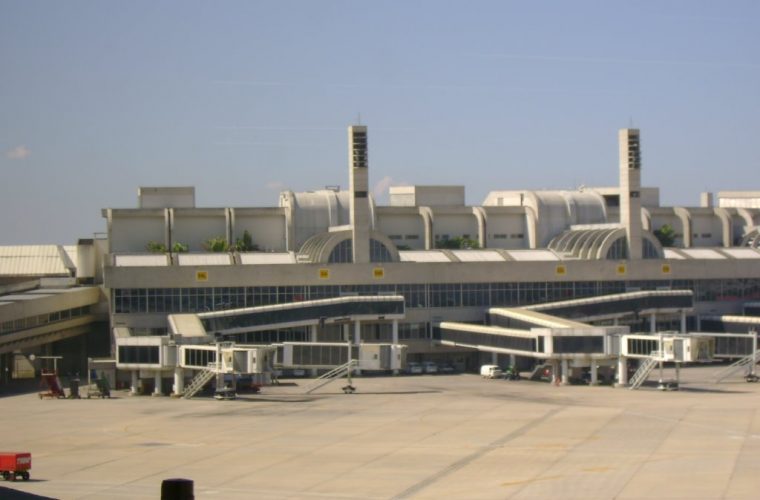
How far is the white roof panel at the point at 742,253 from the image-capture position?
155500mm

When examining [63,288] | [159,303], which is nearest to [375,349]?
[159,303]

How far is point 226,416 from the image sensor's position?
311 feet

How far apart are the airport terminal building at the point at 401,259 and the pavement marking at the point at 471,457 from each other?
157ft

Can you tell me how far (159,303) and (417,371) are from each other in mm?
26876

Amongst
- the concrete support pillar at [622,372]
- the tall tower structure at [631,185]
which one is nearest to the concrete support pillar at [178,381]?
the concrete support pillar at [622,372]

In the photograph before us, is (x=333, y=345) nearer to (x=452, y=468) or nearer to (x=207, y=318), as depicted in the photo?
(x=207, y=318)

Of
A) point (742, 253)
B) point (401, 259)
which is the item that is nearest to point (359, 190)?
point (401, 259)

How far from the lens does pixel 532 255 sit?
15075 centimetres

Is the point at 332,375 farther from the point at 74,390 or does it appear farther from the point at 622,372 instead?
the point at 622,372

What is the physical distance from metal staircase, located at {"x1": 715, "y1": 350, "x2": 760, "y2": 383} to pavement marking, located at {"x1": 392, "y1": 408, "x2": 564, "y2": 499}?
33.1m

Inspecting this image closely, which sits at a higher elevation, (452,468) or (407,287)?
(407,287)

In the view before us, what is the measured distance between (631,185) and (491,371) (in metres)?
34.1

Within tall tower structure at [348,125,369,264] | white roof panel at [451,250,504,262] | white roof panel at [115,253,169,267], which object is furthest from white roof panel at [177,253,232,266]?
white roof panel at [451,250,504,262]

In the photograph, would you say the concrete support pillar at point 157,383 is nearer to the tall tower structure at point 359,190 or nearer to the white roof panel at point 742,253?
the tall tower structure at point 359,190
